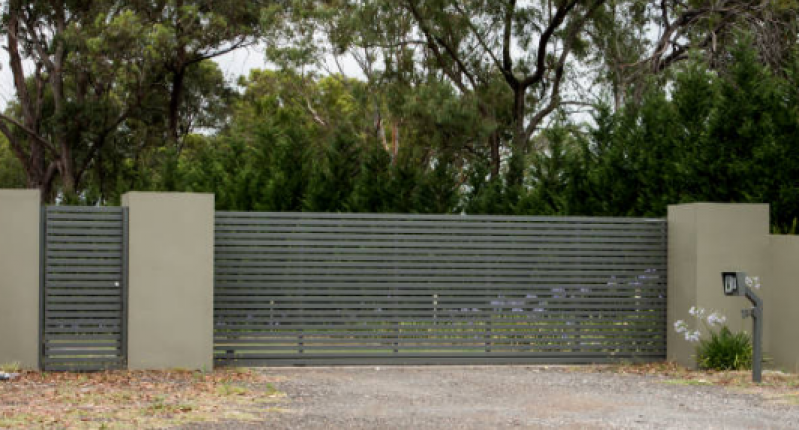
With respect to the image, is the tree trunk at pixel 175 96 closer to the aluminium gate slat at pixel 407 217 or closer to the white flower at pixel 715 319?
the aluminium gate slat at pixel 407 217

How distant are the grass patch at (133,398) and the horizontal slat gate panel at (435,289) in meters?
0.87

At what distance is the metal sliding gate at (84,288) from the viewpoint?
9.17 m

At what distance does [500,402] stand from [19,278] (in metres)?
4.74

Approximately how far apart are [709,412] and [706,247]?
3.04 m

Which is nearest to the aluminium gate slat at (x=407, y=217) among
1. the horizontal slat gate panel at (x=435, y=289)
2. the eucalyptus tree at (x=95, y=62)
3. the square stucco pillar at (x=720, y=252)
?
the horizontal slat gate panel at (x=435, y=289)

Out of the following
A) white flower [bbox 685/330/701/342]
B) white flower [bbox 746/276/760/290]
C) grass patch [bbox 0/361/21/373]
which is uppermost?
white flower [bbox 746/276/760/290]

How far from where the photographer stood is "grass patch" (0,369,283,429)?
21.3 ft

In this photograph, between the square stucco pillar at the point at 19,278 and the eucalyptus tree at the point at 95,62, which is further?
the eucalyptus tree at the point at 95,62

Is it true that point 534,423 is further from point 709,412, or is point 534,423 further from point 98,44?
point 98,44

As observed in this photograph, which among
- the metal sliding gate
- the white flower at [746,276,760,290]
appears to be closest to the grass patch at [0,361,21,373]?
the metal sliding gate

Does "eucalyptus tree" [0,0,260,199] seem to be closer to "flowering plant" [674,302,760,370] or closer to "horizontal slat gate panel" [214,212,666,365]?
"horizontal slat gate panel" [214,212,666,365]

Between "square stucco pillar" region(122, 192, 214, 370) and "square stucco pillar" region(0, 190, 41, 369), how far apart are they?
888 mm

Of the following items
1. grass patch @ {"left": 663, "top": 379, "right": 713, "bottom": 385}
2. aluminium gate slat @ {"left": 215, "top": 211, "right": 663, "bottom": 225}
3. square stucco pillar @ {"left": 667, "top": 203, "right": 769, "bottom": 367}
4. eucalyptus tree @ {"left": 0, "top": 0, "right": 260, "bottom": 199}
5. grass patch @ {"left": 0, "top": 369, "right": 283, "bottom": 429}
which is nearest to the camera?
grass patch @ {"left": 0, "top": 369, "right": 283, "bottom": 429}

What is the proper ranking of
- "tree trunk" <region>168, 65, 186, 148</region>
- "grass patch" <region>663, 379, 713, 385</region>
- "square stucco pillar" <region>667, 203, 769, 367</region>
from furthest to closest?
"tree trunk" <region>168, 65, 186, 148</region> → "square stucco pillar" <region>667, 203, 769, 367</region> → "grass patch" <region>663, 379, 713, 385</region>
